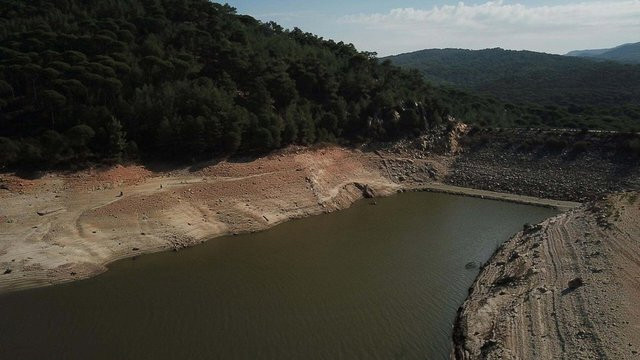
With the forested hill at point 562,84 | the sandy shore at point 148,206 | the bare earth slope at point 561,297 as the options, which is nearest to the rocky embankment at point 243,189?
the sandy shore at point 148,206

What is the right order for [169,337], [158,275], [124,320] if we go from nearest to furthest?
[169,337] < [124,320] < [158,275]

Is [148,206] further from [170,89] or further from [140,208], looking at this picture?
[170,89]

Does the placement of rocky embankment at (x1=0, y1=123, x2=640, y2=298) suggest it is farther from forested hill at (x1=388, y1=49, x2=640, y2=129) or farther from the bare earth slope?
forested hill at (x1=388, y1=49, x2=640, y2=129)

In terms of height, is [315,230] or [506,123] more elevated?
[506,123]

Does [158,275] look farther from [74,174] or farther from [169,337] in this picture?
[74,174]

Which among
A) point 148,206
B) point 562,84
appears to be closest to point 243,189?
point 148,206

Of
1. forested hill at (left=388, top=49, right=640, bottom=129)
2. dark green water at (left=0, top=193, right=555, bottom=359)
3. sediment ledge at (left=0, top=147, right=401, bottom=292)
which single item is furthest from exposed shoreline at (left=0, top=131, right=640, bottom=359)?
forested hill at (left=388, top=49, right=640, bottom=129)

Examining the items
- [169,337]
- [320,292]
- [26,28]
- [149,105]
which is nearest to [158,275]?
[169,337]
